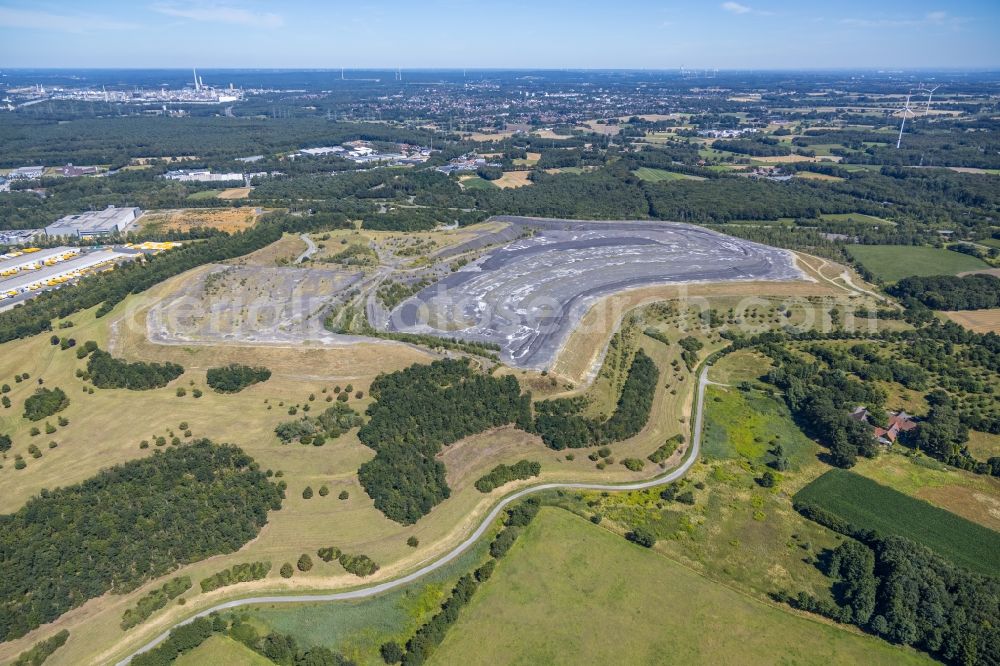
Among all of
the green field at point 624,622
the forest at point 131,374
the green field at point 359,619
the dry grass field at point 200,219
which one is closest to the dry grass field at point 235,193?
the dry grass field at point 200,219

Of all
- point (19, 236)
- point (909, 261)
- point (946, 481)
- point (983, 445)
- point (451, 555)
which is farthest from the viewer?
point (19, 236)

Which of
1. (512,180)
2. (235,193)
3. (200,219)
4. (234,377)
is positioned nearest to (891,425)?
(234,377)

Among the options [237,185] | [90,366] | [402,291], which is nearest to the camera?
[90,366]

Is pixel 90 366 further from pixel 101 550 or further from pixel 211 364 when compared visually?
pixel 101 550

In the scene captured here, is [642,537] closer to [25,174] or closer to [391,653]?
[391,653]

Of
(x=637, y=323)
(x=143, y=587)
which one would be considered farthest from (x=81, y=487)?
(x=637, y=323)

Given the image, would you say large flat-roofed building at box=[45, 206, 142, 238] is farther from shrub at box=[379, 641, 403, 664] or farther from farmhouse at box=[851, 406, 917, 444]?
farmhouse at box=[851, 406, 917, 444]
